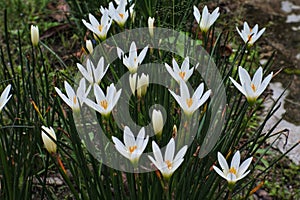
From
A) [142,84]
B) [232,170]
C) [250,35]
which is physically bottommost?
[232,170]

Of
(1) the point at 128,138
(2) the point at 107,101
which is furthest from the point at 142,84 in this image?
(1) the point at 128,138

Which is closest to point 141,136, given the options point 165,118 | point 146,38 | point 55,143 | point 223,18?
point 55,143

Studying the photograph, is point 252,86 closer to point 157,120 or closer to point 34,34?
point 157,120

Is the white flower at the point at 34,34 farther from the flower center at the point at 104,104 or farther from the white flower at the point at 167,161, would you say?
the white flower at the point at 167,161

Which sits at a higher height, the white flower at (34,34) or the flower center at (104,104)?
the white flower at (34,34)

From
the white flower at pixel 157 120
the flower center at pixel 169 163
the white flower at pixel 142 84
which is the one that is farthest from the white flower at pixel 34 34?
the flower center at pixel 169 163

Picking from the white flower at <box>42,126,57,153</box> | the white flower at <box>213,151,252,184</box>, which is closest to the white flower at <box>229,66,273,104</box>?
the white flower at <box>213,151,252,184</box>

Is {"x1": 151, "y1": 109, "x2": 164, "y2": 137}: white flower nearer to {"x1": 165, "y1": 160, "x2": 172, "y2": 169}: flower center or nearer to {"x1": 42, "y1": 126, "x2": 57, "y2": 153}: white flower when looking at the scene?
{"x1": 165, "y1": 160, "x2": 172, "y2": 169}: flower center

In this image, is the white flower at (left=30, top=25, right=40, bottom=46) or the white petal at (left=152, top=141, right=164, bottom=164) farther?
the white flower at (left=30, top=25, right=40, bottom=46)

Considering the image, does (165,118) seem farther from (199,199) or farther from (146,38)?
(146,38)
